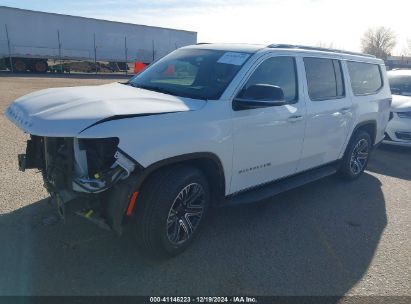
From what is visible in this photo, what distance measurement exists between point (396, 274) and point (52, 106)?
11.3 ft

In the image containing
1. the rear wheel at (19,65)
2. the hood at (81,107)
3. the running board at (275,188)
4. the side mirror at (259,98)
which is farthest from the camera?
the rear wheel at (19,65)

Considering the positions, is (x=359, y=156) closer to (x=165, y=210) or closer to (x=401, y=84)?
(x=165, y=210)

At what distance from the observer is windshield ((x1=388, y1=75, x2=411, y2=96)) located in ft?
29.1

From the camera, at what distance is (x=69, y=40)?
28609 millimetres

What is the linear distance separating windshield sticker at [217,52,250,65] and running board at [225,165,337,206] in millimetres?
1389

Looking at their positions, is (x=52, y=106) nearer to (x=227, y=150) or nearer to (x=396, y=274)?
(x=227, y=150)

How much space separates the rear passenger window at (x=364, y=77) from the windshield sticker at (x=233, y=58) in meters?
2.24

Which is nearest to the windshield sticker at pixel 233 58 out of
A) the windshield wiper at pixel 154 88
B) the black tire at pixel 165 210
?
the windshield wiper at pixel 154 88

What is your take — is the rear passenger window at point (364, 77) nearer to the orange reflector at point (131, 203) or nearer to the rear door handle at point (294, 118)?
the rear door handle at point (294, 118)

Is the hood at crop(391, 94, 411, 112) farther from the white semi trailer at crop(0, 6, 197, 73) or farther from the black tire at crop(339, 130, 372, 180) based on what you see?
the white semi trailer at crop(0, 6, 197, 73)

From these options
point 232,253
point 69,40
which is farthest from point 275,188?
point 69,40

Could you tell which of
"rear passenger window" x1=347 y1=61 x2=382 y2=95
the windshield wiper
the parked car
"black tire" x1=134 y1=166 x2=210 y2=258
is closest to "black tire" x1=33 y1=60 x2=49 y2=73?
the parked car

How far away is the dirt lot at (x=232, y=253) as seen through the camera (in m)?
3.00

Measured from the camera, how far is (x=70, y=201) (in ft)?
9.42
